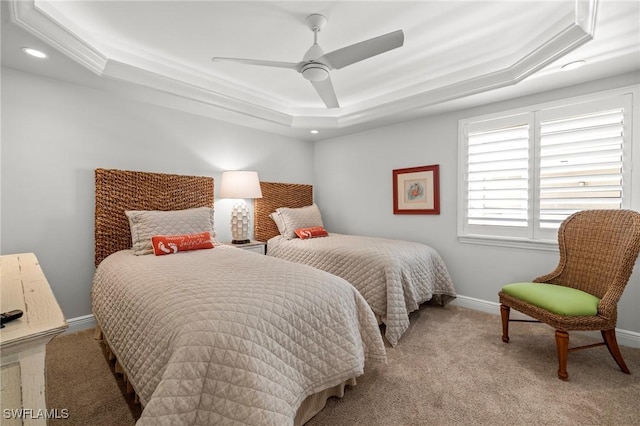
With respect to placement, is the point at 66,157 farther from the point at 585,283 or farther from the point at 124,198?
the point at 585,283

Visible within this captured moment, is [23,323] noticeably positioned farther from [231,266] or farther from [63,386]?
[63,386]

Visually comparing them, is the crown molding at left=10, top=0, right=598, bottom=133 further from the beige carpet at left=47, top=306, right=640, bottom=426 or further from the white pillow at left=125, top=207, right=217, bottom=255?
the beige carpet at left=47, top=306, right=640, bottom=426

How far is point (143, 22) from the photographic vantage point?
2025 mm

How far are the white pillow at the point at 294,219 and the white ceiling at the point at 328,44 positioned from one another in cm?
145

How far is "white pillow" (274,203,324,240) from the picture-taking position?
3695 mm

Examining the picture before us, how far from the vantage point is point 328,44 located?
227 cm

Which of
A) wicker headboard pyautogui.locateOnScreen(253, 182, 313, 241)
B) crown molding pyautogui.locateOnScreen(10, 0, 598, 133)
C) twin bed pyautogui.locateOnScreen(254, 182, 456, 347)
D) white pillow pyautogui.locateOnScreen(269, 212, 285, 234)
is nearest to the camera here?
crown molding pyautogui.locateOnScreen(10, 0, 598, 133)

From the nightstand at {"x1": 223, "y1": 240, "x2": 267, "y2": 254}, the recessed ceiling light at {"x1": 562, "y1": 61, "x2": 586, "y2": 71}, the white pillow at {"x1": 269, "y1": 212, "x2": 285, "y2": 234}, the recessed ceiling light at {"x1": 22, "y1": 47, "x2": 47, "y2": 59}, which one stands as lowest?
the nightstand at {"x1": 223, "y1": 240, "x2": 267, "y2": 254}

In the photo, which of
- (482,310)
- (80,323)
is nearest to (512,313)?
(482,310)

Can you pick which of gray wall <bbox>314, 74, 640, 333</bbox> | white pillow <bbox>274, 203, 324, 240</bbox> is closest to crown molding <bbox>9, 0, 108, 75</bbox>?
white pillow <bbox>274, 203, 324, 240</bbox>

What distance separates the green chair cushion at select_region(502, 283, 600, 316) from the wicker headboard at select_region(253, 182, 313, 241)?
2.87 metres

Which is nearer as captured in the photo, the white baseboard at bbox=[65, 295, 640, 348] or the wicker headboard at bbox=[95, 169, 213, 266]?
the white baseboard at bbox=[65, 295, 640, 348]

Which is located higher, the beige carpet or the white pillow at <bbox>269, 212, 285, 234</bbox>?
the white pillow at <bbox>269, 212, 285, 234</bbox>

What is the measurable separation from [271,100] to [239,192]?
1227 mm
